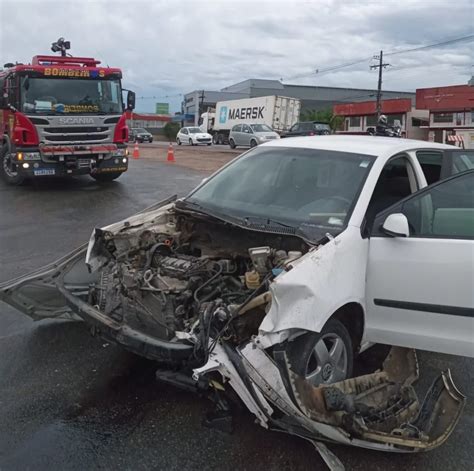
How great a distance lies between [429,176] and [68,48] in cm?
1204

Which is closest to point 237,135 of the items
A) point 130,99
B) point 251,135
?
point 251,135

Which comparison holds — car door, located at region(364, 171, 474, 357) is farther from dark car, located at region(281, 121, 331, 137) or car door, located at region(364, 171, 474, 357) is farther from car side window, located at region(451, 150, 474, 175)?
dark car, located at region(281, 121, 331, 137)

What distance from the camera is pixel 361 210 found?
3502 millimetres

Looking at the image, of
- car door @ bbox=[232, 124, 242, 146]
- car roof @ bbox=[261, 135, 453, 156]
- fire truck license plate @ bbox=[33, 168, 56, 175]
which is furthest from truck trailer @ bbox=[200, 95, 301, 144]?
car roof @ bbox=[261, 135, 453, 156]

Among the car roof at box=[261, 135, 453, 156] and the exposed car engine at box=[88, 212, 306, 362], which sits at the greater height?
the car roof at box=[261, 135, 453, 156]

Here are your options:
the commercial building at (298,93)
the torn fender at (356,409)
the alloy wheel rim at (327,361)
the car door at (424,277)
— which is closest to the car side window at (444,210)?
the car door at (424,277)

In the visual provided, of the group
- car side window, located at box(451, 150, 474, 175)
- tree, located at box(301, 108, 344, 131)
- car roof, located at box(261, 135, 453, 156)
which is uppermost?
tree, located at box(301, 108, 344, 131)

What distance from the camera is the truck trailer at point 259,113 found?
37.1 meters

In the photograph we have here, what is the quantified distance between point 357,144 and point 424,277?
55.3 inches

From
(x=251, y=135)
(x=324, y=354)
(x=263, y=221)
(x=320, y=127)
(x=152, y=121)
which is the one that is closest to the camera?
(x=324, y=354)

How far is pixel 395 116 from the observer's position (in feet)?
183

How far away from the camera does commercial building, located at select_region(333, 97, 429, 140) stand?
53938mm

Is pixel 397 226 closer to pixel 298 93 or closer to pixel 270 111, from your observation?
pixel 270 111

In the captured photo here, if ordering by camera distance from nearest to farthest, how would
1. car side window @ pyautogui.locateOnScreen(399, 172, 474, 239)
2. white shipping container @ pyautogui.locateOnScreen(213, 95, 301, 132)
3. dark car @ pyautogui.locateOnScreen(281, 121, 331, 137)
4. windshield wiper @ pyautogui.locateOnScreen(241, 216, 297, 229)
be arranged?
car side window @ pyautogui.locateOnScreen(399, 172, 474, 239), windshield wiper @ pyautogui.locateOnScreen(241, 216, 297, 229), dark car @ pyautogui.locateOnScreen(281, 121, 331, 137), white shipping container @ pyautogui.locateOnScreen(213, 95, 301, 132)
